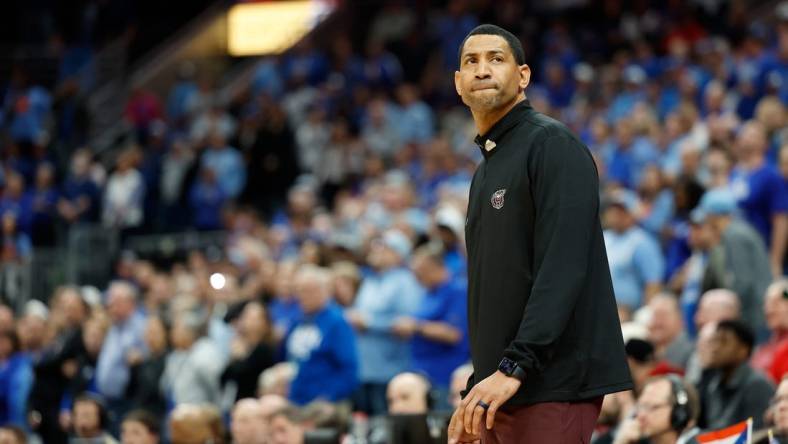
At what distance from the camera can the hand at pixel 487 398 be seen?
10.4ft

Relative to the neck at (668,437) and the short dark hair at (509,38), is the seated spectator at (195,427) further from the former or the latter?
the short dark hair at (509,38)

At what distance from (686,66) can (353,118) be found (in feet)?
16.4

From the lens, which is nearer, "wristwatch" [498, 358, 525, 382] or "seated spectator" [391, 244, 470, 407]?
"wristwatch" [498, 358, 525, 382]

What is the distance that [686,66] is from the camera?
13758 millimetres

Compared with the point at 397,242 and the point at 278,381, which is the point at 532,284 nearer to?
the point at 278,381

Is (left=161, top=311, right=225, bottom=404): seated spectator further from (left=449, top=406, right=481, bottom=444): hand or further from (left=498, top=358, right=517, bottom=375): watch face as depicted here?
(left=498, top=358, right=517, bottom=375): watch face

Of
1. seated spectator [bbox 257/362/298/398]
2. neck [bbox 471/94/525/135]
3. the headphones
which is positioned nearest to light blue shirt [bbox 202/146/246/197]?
seated spectator [bbox 257/362/298/398]

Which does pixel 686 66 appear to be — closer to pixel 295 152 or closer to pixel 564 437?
pixel 295 152

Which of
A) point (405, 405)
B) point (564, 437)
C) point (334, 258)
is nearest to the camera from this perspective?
point (564, 437)

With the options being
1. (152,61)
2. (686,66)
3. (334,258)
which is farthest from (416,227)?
(152,61)

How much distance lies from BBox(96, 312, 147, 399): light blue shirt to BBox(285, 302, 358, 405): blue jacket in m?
2.62

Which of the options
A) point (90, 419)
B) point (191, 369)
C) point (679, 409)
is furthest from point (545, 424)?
point (191, 369)

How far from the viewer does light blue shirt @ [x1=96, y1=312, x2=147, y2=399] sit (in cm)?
1079

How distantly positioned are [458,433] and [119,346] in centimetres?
815
